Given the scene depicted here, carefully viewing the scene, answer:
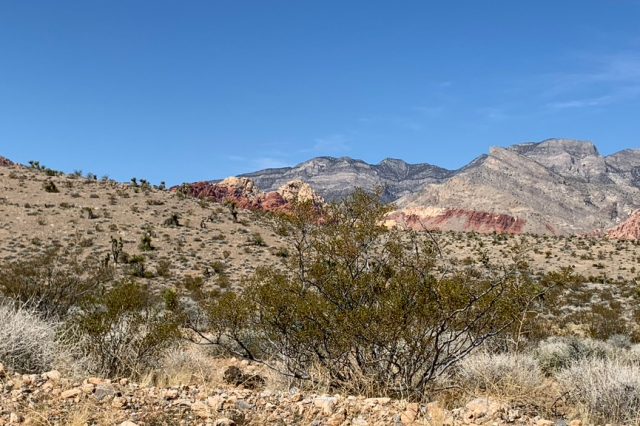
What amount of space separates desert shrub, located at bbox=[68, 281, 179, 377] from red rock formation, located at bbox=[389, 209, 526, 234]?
102333mm

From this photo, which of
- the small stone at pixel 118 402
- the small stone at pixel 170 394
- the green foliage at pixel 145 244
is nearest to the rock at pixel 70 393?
the small stone at pixel 118 402

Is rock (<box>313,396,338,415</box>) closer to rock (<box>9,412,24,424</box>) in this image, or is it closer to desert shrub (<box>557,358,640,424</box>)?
rock (<box>9,412,24,424</box>)

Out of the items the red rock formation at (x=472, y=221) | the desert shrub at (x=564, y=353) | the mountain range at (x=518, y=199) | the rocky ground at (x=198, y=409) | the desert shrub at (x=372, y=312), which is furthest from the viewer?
the mountain range at (x=518, y=199)

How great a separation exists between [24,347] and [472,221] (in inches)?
4555

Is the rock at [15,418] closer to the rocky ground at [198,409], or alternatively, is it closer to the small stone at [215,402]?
the rocky ground at [198,409]

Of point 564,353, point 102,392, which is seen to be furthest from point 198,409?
point 564,353

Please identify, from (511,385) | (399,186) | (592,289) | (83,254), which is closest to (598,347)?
(511,385)

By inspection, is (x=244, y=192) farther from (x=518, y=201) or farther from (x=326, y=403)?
(x=326, y=403)

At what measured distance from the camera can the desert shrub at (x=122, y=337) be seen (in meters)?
8.45

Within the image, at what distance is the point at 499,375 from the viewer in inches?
324

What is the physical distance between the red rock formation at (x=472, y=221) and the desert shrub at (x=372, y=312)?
10181 cm

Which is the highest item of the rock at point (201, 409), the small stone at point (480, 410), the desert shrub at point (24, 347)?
the desert shrub at point (24, 347)

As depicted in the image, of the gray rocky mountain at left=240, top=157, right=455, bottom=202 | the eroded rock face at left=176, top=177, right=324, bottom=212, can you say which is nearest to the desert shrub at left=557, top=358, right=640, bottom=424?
the eroded rock face at left=176, top=177, right=324, bottom=212

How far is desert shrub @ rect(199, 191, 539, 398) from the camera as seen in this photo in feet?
22.7
